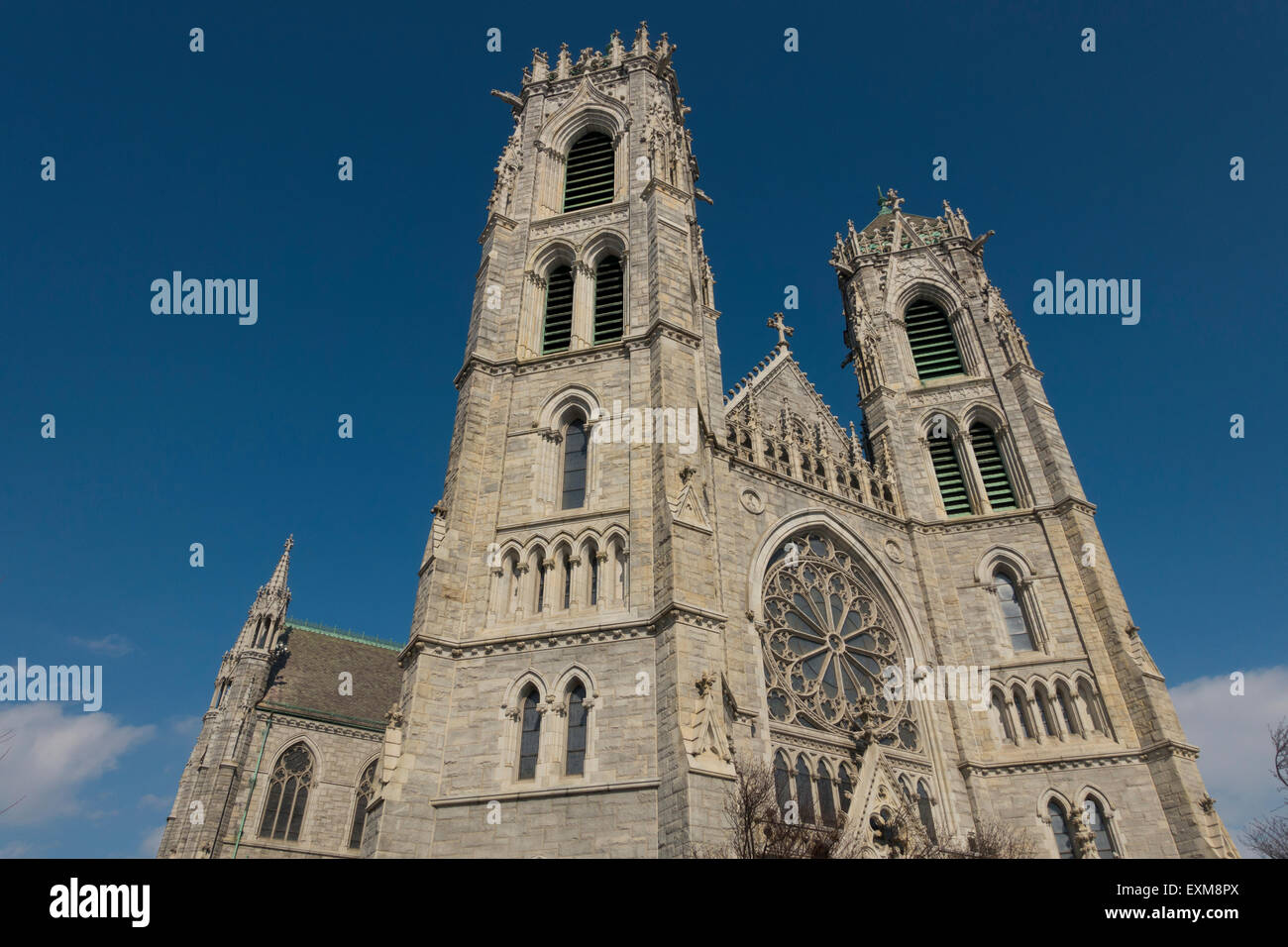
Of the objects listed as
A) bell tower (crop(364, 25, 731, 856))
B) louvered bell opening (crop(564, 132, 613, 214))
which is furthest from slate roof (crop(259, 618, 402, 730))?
louvered bell opening (crop(564, 132, 613, 214))

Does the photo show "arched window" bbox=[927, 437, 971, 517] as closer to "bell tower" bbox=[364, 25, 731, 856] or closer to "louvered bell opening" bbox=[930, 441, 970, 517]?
"louvered bell opening" bbox=[930, 441, 970, 517]

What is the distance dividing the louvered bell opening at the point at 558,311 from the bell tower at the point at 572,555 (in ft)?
0.21

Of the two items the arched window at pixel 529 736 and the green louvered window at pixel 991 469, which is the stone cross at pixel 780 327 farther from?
the arched window at pixel 529 736

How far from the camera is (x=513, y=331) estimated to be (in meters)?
22.4

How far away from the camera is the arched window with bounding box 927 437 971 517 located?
28.2m

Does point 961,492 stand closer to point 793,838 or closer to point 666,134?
point 666,134

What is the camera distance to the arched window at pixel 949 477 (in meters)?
28.2

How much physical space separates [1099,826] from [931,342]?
1851 cm

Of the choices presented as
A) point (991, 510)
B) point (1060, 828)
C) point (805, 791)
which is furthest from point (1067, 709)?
point (805, 791)

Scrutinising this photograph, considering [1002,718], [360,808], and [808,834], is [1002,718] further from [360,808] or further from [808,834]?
[360,808]

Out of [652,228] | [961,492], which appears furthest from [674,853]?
[961,492]
